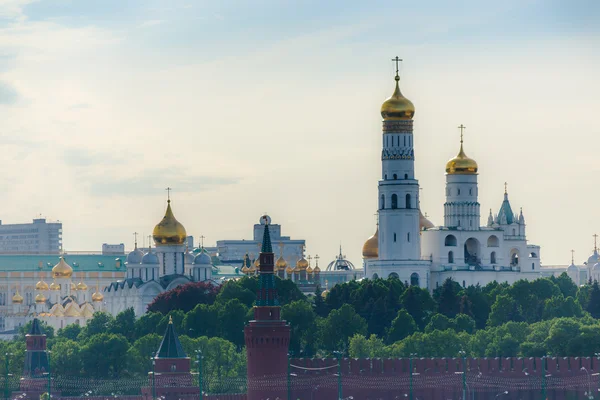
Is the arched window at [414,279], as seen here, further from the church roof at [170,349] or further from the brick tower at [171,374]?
the church roof at [170,349]

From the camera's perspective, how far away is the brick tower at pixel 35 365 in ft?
485

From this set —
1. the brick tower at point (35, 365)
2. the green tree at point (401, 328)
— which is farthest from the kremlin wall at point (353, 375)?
the green tree at point (401, 328)

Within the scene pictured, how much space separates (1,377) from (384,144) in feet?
147

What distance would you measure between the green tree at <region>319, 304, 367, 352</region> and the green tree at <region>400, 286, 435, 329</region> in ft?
28.9

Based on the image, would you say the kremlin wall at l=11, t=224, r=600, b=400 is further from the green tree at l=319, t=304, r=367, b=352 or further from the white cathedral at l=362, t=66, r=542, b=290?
the white cathedral at l=362, t=66, r=542, b=290

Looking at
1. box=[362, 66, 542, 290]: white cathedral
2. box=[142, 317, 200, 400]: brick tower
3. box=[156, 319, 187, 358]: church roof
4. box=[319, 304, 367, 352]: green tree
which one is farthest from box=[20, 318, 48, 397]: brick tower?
box=[362, 66, 542, 290]: white cathedral

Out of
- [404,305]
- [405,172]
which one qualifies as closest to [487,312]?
[404,305]

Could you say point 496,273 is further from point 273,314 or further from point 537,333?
point 273,314

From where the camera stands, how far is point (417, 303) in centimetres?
17175

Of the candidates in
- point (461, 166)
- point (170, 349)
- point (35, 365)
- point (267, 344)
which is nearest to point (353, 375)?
point (267, 344)

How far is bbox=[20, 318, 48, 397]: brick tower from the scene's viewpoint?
147750mm

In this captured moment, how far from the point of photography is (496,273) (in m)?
195

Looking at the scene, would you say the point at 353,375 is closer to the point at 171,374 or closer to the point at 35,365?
the point at 171,374

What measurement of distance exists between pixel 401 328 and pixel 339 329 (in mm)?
4248
